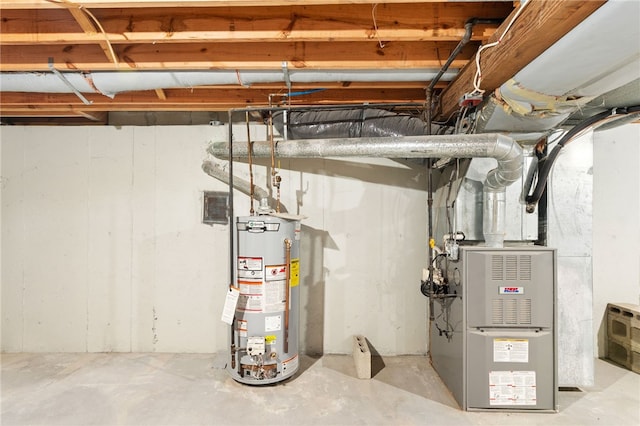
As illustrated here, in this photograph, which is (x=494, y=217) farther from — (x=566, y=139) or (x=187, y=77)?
(x=187, y=77)

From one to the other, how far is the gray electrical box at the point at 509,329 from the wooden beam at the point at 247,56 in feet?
4.08

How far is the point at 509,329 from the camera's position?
202 centimetres

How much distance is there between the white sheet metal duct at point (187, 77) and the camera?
203 centimetres

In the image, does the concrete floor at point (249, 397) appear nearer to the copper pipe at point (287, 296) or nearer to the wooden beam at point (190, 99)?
the copper pipe at point (287, 296)

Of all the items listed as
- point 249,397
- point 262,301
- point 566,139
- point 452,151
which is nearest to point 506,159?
point 452,151

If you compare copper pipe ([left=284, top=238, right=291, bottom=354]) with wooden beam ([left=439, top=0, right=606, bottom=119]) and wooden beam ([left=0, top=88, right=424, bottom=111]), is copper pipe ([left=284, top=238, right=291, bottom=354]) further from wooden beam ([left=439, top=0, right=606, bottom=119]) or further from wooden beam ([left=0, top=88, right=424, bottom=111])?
wooden beam ([left=439, top=0, right=606, bottom=119])

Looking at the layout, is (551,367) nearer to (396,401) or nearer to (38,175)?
(396,401)

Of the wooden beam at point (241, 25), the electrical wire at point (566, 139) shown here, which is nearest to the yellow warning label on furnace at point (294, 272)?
the wooden beam at point (241, 25)

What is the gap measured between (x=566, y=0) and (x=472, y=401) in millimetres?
2140

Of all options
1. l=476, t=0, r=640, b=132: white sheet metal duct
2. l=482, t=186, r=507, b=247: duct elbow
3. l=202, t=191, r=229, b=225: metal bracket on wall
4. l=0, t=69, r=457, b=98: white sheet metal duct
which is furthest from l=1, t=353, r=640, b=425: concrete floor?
l=0, t=69, r=457, b=98: white sheet metal duct

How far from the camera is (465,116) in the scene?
217cm

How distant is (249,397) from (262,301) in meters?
0.65

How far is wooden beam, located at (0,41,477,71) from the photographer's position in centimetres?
191

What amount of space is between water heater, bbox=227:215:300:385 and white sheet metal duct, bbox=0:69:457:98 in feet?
3.11
